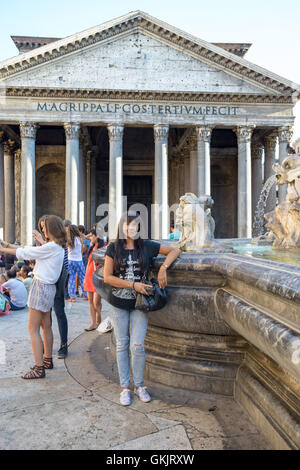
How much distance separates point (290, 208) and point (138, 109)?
60.8 ft

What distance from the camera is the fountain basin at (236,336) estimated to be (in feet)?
6.89

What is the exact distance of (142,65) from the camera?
861 inches

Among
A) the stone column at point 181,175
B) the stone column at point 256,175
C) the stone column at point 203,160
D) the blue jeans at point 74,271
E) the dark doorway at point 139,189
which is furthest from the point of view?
the dark doorway at point 139,189

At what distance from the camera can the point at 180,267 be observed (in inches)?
125

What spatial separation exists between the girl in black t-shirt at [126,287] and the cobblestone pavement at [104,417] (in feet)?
0.78

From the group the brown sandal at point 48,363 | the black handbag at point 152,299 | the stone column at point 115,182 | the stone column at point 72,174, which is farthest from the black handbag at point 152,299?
the stone column at point 72,174

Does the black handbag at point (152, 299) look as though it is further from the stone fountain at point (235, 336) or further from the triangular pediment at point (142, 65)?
the triangular pediment at point (142, 65)

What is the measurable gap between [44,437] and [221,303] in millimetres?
1532

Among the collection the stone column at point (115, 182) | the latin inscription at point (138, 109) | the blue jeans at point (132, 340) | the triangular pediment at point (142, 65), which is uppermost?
the triangular pediment at point (142, 65)

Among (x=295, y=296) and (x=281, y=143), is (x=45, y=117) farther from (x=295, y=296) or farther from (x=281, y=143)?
(x=295, y=296)

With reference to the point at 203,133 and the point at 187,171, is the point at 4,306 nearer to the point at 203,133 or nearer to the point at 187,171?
the point at 203,133

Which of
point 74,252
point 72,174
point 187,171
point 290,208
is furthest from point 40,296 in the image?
point 187,171

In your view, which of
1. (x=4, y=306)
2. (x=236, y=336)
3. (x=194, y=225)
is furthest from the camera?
(x=4, y=306)
